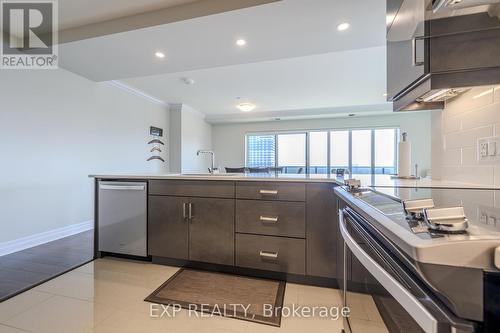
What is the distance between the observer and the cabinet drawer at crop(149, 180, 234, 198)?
2.05 m

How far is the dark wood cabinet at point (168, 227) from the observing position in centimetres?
217

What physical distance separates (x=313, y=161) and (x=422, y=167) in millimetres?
2705

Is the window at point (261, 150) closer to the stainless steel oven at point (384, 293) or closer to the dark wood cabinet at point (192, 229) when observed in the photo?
the dark wood cabinet at point (192, 229)

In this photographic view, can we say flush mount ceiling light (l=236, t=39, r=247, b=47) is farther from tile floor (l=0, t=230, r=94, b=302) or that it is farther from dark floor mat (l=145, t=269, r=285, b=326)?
tile floor (l=0, t=230, r=94, b=302)

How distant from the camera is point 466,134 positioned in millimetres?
1390

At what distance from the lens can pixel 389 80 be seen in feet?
4.85

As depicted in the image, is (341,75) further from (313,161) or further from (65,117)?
(65,117)

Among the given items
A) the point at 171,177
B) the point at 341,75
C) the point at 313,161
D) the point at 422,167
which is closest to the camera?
the point at 171,177

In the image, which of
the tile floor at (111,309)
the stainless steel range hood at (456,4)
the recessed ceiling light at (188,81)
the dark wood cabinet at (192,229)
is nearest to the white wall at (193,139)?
the recessed ceiling light at (188,81)

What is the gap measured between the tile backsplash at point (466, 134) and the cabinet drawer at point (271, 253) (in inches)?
43.1

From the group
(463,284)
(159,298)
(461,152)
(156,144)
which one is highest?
(156,144)

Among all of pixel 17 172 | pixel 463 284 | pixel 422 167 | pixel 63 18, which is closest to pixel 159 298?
pixel 463 284

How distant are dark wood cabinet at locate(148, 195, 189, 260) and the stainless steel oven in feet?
4.96

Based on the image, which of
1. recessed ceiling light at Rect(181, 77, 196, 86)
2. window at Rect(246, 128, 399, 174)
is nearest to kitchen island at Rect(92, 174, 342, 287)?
recessed ceiling light at Rect(181, 77, 196, 86)
